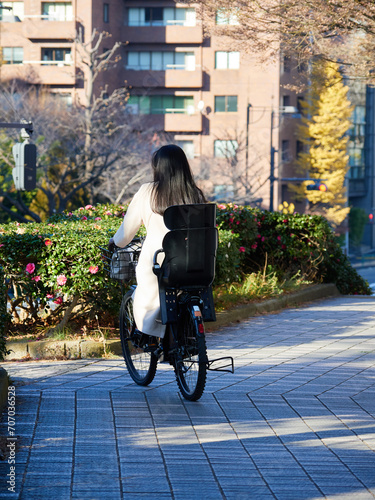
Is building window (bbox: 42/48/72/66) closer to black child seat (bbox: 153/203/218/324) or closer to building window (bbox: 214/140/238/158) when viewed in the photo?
building window (bbox: 214/140/238/158)

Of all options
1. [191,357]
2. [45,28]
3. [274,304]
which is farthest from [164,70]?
[191,357]

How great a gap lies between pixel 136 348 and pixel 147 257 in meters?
0.88

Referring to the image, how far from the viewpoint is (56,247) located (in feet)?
24.3

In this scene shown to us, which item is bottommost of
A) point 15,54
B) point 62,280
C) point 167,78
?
point 62,280

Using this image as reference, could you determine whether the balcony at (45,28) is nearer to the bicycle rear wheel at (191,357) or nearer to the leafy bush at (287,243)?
the leafy bush at (287,243)

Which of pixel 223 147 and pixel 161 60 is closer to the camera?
pixel 223 147

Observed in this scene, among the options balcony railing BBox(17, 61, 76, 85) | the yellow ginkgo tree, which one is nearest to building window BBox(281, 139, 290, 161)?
the yellow ginkgo tree

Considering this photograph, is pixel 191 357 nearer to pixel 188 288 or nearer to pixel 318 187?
pixel 188 288

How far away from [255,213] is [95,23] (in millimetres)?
47574

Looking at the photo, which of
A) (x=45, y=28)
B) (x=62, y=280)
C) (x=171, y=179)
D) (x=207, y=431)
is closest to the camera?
(x=207, y=431)

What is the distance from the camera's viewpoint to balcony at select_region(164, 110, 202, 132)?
60.4m

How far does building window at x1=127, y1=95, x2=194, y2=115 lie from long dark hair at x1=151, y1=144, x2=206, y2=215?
5602cm

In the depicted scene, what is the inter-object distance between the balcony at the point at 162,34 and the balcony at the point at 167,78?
2302 mm

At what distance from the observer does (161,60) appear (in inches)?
2410
